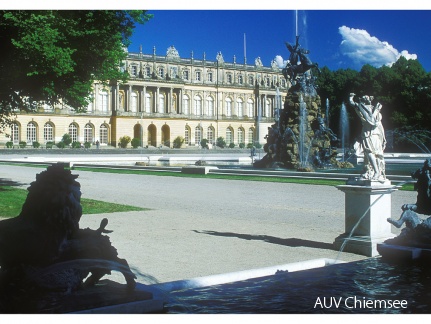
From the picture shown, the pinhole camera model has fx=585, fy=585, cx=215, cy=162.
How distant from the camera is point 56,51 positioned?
1084cm

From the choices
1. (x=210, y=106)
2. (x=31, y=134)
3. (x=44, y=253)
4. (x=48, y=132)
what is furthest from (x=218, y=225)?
(x=210, y=106)

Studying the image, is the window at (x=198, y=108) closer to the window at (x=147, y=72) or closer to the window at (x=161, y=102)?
the window at (x=161, y=102)

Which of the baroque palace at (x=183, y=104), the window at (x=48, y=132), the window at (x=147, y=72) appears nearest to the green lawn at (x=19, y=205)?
the window at (x=48, y=132)

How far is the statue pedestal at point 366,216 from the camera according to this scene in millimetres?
7277

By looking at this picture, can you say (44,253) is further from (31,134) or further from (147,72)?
(147,72)

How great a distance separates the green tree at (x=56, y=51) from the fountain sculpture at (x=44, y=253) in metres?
4.21

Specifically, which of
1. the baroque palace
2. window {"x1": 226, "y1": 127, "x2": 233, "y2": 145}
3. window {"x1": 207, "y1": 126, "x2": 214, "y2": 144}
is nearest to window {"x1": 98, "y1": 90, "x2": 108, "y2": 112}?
the baroque palace

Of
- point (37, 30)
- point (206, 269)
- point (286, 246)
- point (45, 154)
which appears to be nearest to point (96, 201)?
point (37, 30)

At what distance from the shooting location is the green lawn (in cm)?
938

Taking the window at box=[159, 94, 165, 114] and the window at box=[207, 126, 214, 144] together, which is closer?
the window at box=[207, 126, 214, 144]

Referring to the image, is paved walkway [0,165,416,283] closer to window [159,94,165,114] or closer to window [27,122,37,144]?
window [27,122,37,144]

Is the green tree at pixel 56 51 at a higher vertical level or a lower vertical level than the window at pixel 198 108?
lower

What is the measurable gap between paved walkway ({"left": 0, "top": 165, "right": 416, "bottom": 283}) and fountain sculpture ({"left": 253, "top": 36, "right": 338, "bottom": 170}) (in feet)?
24.5

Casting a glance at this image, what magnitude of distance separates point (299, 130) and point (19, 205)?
17504mm
